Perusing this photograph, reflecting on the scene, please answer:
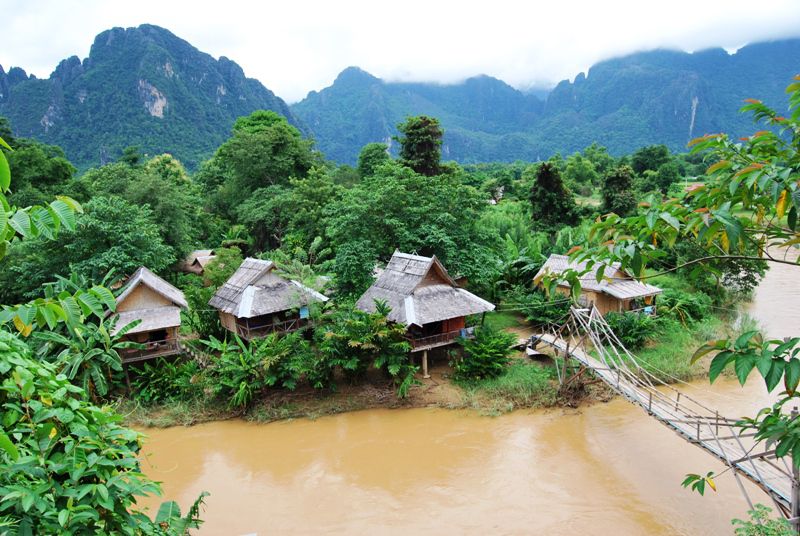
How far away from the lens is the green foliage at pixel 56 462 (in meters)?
1.67

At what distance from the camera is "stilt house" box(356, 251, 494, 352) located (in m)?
10.6

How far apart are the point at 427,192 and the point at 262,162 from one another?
977cm

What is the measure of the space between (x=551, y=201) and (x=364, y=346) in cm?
1304

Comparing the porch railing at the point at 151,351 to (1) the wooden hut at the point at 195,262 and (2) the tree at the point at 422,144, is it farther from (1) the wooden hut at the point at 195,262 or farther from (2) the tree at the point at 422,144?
(2) the tree at the point at 422,144

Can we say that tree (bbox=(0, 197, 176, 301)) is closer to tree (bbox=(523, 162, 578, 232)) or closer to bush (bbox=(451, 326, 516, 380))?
bush (bbox=(451, 326, 516, 380))

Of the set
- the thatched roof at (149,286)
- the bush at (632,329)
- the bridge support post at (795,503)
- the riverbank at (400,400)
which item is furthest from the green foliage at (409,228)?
the bridge support post at (795,503)

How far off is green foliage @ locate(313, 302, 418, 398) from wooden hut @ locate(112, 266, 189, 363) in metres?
3.58

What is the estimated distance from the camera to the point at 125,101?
48.0 metres

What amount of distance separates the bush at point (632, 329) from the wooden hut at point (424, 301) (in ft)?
10.9

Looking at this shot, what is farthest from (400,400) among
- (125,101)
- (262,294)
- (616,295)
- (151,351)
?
(125,101)

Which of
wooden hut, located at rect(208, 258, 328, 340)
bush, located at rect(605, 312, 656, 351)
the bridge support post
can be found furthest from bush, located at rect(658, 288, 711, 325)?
wooden hut, located at rect(208, 258, 328, 340)

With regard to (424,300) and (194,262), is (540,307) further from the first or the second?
(194,262)

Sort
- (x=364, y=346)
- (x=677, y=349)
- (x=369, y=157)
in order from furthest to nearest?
(x=369, y=157) → (x=677, y=349) → (x=364, y=346)

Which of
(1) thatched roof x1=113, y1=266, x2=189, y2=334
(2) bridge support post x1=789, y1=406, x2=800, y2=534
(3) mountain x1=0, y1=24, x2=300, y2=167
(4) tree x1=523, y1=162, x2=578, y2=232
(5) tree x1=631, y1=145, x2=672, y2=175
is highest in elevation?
(3) mountain x1=0, y1=24, x2=300, y2=167
